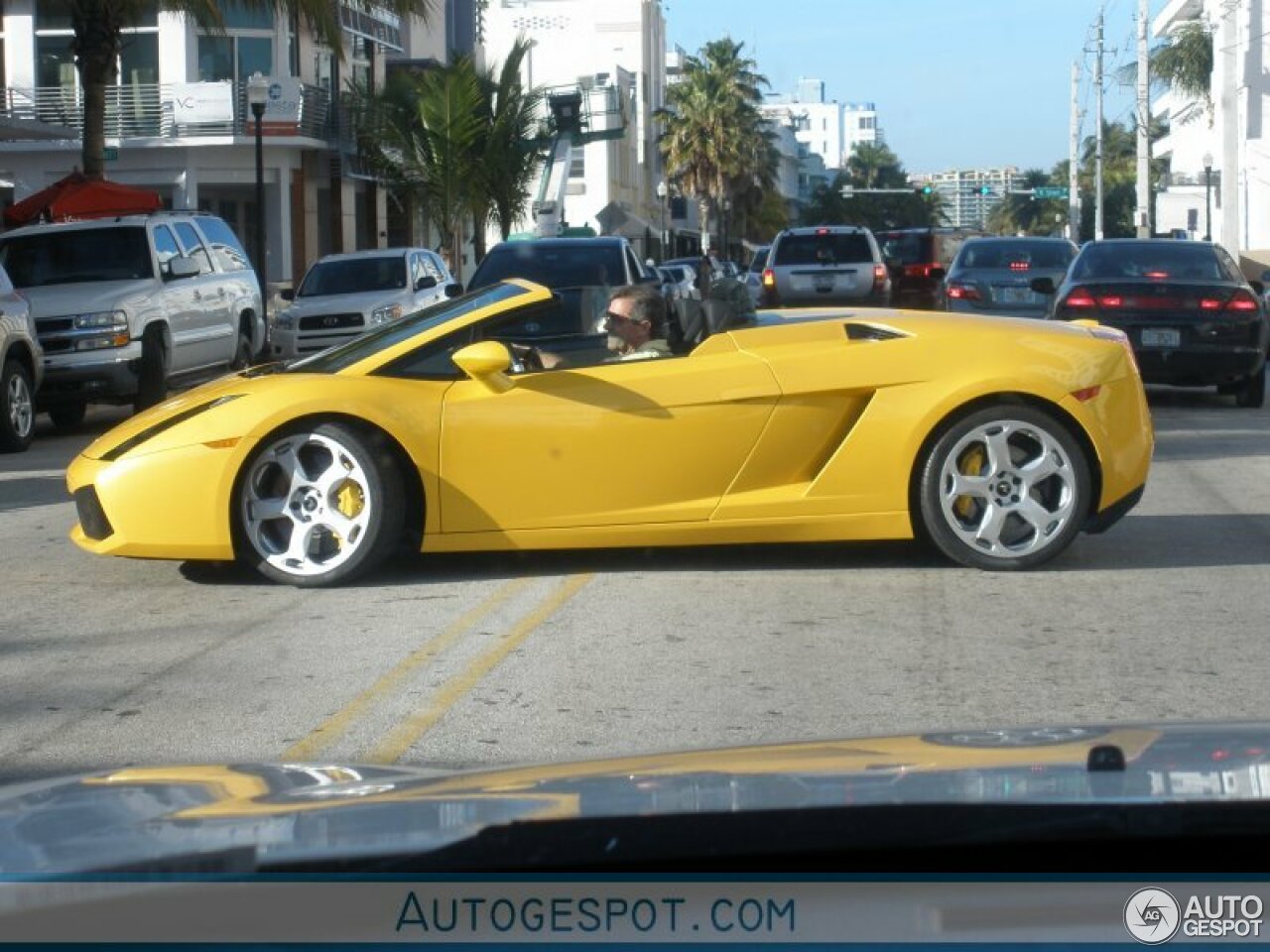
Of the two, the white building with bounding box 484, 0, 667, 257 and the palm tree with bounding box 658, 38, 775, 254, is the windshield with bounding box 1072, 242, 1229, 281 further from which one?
the palm tree with bounding box 658, 38, 775, 254

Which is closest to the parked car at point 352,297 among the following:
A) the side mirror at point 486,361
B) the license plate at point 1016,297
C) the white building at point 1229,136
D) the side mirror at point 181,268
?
the side mirror at point 181,268

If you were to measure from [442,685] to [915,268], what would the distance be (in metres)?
29.6

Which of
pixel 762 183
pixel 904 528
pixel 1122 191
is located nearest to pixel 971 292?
pixel 904 528

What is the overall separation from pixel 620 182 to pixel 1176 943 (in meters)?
76.9

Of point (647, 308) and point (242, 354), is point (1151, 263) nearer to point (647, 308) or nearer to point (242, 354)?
point (242, 354)

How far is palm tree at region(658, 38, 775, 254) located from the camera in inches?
3255

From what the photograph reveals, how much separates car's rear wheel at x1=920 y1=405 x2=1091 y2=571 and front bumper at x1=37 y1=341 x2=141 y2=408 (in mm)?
9877

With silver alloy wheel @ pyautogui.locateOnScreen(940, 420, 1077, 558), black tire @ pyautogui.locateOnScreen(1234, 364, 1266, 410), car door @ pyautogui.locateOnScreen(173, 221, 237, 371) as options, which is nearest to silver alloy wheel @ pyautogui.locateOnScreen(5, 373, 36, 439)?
car door @ pyautogui.locateOnScreen(173, 221, 237, 371)

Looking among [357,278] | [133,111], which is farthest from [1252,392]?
[133,111]

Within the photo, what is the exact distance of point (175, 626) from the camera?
7.41 meters

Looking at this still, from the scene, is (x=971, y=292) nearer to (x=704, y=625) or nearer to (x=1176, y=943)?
(x=704, y=625)

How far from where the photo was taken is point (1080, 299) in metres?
16.6

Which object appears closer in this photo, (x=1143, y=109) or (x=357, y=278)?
(x=357, y=278)

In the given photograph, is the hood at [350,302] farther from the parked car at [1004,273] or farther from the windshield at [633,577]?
the windshield at [633,577]
